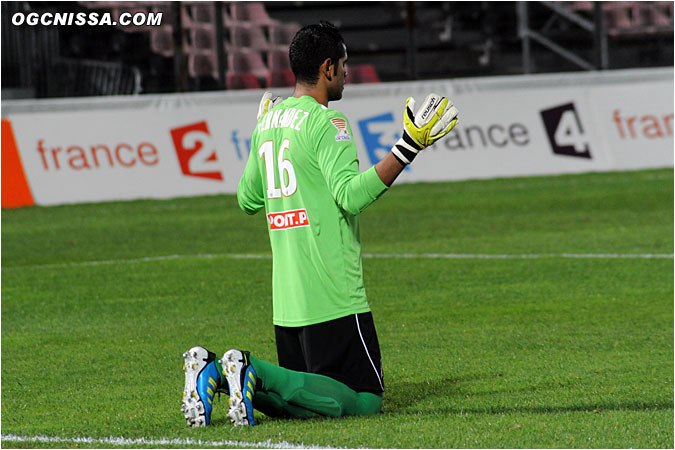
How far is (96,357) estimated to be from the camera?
7.48 meters

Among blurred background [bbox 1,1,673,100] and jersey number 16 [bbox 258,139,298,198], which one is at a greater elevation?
blurred background [bbox 1,1,673,100]

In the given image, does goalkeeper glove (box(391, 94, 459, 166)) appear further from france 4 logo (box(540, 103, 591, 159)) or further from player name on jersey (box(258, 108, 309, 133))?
france 4 logo (box(540, 103, 591, 159))

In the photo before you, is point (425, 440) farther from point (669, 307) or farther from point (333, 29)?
point (669, 307)

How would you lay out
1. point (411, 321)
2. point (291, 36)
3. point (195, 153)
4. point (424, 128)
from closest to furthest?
point (424, 128) < point (411, 321) < point (195, 153) < point (291, 36)

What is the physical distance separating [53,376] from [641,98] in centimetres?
1400

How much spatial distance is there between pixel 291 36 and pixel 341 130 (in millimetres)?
19614

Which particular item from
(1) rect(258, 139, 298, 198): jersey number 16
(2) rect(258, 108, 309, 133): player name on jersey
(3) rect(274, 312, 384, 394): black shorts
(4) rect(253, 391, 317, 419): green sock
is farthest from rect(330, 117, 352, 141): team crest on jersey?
(4) rect(253, 391, 317, 419): green sock

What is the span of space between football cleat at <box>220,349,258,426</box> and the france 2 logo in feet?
43.1

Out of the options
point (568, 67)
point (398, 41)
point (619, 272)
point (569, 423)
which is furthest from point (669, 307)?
point (398, 41)

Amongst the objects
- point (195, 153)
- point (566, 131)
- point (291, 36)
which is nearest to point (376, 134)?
→ point (195, 153)

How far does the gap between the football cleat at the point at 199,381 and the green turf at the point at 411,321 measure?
122mm

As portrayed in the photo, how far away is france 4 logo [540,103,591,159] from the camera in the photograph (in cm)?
1880

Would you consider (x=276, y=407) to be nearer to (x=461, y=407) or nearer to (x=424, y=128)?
(x=461, y=407)

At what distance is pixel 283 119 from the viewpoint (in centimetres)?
536
